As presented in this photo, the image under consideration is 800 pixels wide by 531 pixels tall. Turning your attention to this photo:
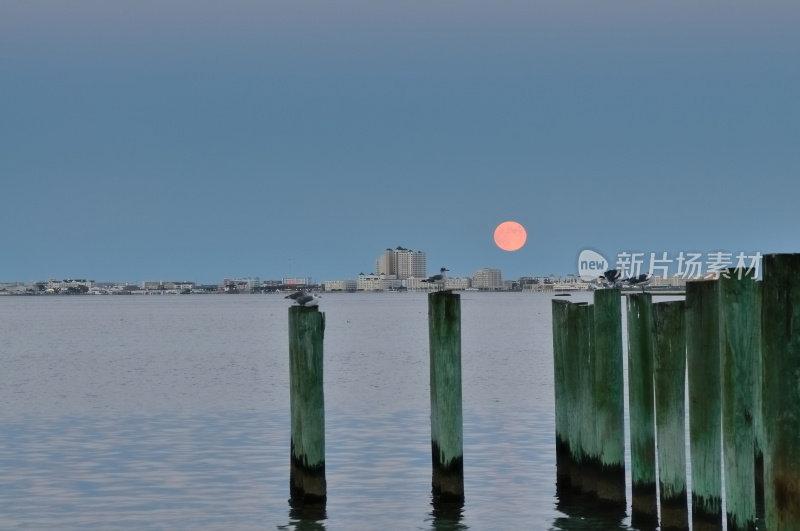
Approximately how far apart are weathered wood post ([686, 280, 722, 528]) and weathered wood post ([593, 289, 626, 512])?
2.19 meters

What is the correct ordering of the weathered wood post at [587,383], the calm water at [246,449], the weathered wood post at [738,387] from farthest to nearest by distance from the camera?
the calm water at [246,449]
the weathered wood post at [587,383]
the weathered wood post at [738,387]

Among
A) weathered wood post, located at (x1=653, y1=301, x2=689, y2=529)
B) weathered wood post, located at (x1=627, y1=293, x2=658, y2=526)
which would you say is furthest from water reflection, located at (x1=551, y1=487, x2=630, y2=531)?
weathered wood post, located at (x1=653, y1=301, x2=689, y2=529)

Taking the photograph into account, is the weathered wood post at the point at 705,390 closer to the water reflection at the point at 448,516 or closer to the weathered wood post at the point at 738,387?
the weathered wood post at the point at 738,387

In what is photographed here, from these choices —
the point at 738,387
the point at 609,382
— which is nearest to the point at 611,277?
the point at 609,382

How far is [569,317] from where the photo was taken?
1464 centimetres

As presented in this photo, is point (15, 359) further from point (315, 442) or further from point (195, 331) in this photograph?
point (315, 442)

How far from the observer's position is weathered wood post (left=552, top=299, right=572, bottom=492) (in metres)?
15.0

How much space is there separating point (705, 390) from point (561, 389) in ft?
13.9

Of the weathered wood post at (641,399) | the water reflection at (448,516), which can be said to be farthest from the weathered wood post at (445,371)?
the weathered wood post at (641,399)

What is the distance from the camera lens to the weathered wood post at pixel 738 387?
1009 cm

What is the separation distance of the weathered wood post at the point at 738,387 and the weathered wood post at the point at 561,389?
434 centimetres

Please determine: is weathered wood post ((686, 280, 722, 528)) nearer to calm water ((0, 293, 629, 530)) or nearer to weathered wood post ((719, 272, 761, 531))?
weathered wood post ((719, 272, 761, 531))

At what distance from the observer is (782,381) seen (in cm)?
799

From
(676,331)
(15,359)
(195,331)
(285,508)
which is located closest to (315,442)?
(285,508)
